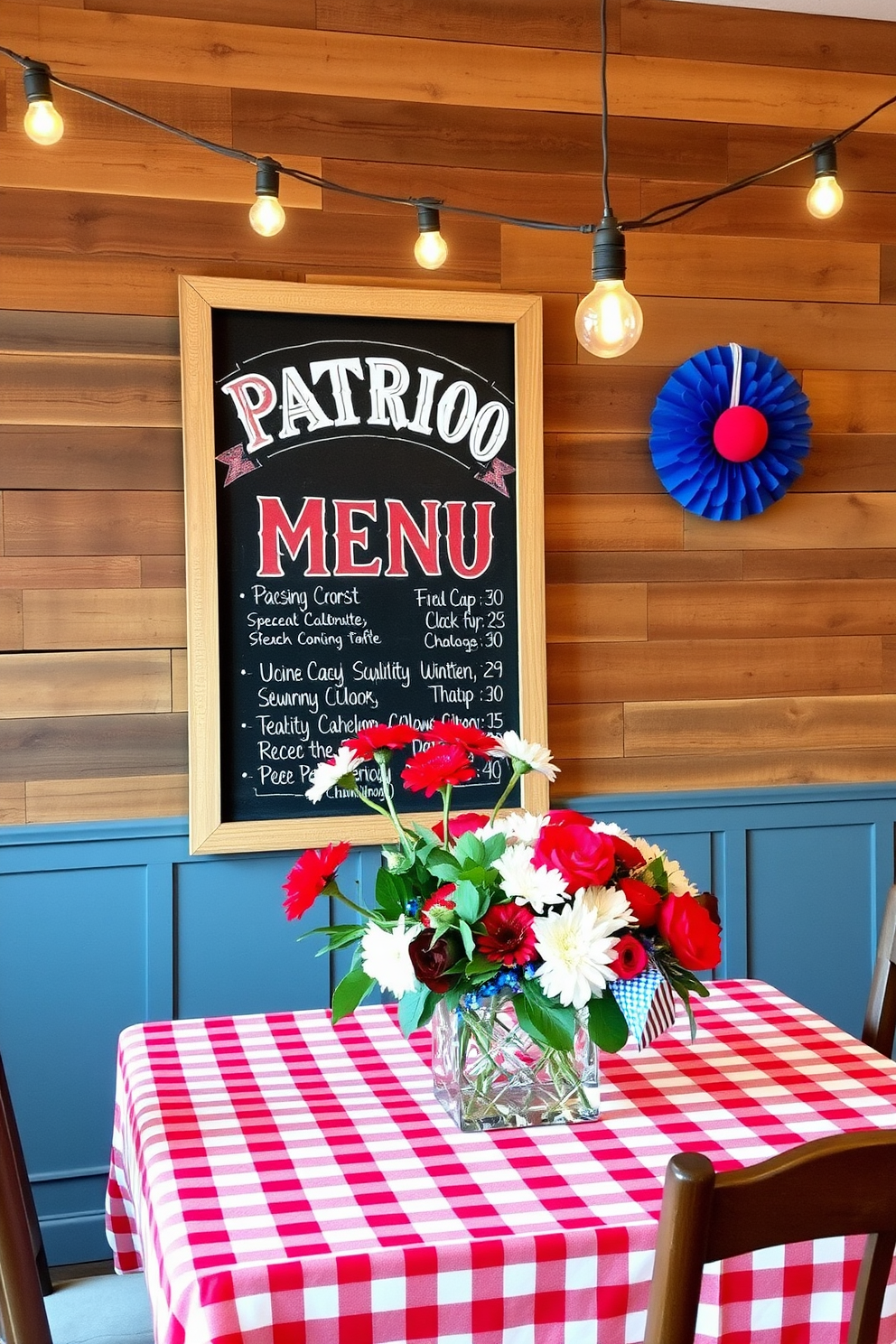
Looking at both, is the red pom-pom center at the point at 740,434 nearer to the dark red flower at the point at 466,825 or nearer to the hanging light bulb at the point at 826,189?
the hanging light bulb at the point at 826,189

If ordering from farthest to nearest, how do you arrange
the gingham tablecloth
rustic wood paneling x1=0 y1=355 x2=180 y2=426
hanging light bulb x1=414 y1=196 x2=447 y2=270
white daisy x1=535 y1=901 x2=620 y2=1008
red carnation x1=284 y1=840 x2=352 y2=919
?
1. rustic wood paneling x1=0 y1=355 x2=180 y2=426
2. hanging light bulb x1=414 y1=196 x2=447 y2=270
3. red carnation x1=284 y1=840 x2=352 y2=919
4. white daisy x1=535 y1=901 x2=620 y2=1008
5. the gingham tablecloth

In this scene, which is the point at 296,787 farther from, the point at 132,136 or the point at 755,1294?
the point at 755,1294

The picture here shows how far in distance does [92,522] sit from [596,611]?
112 centimetres

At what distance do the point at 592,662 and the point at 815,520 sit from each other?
0.65 m

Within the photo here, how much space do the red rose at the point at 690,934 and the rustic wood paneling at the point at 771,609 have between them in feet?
5.26

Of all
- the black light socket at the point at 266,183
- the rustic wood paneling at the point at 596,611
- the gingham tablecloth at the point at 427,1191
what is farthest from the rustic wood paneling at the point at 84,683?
the black light socket at the point at 266,183

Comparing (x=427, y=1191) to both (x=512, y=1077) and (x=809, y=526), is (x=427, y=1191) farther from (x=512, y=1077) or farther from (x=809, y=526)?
(x=809, y=526)

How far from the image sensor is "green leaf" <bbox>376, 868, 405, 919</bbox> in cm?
157

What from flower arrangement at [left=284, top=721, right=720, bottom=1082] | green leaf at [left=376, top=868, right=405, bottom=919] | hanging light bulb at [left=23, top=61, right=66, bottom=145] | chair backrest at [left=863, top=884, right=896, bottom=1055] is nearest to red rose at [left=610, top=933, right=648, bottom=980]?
flower arrangement at [left=284, top=721, right=720, bottom=1082]

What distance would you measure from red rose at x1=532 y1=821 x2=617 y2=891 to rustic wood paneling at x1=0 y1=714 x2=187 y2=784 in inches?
57.1

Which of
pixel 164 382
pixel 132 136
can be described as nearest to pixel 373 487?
pixel 164 382

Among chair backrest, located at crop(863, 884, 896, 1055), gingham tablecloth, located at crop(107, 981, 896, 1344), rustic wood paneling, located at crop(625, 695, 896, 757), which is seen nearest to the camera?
gingham tablecloth, located at crop(107, 981, 896, 1344)

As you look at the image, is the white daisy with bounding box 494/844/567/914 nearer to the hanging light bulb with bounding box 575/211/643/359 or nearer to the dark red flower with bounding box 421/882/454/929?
the dark red flower with bounding box 421/882/454/929

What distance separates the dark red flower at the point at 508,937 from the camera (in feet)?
4.75
